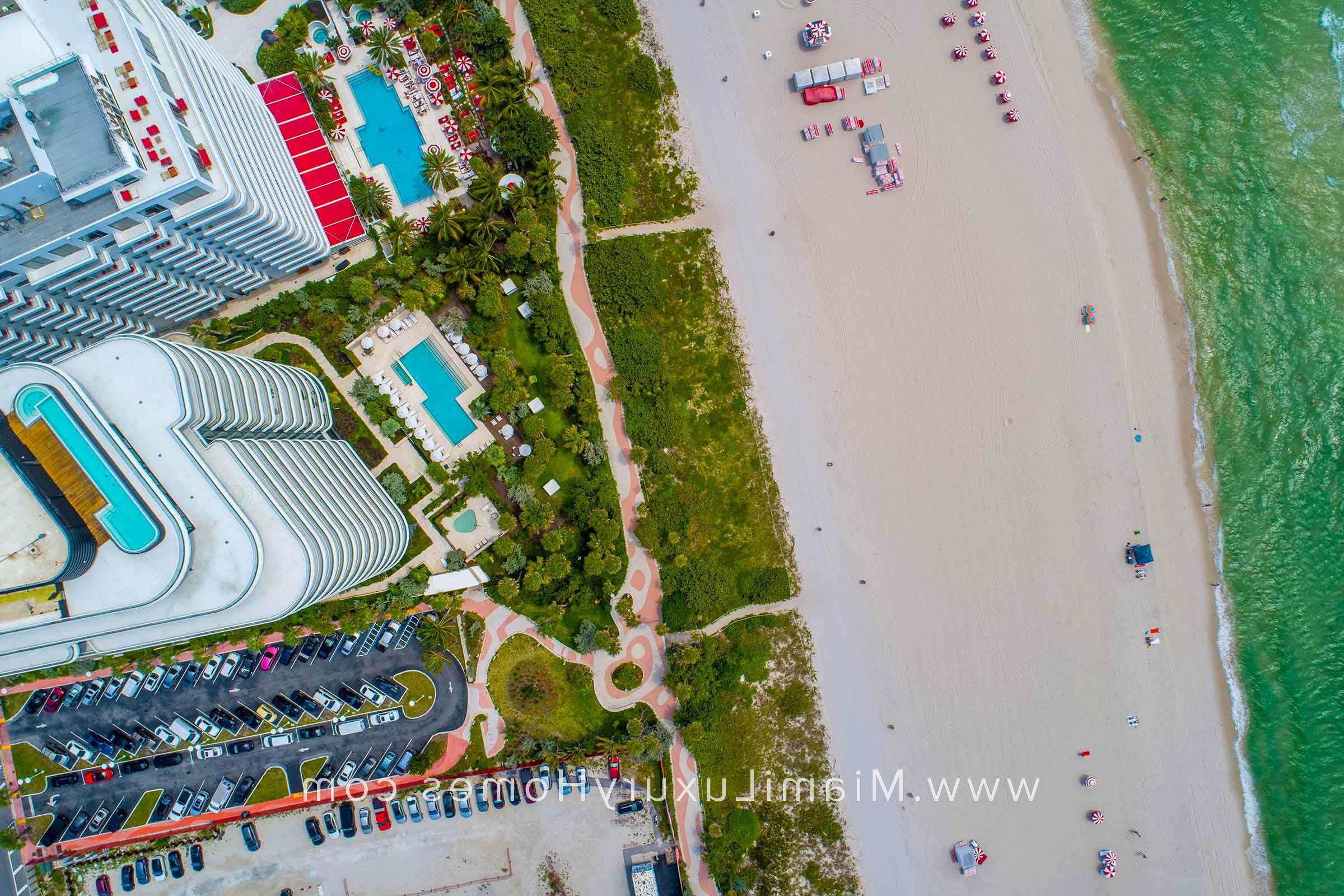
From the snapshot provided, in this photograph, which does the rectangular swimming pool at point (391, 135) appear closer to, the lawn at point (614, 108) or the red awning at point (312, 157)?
the red awning at point (312, 157)

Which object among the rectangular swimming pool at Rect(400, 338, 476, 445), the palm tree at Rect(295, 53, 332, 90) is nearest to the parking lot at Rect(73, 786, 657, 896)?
the rectangular swimming pool at Rect(400, 338, 476, 445)

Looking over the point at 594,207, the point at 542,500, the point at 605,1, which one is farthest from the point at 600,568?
the point at 605,1

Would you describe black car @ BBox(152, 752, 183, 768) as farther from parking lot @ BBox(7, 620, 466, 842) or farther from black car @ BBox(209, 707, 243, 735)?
black car @ BBox(209, 707, 243, 735)

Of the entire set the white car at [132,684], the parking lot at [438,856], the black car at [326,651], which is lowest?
the parking lot at [438,856]

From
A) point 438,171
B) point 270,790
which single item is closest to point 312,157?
point 438,171

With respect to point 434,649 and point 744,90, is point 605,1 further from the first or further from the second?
point 434,649

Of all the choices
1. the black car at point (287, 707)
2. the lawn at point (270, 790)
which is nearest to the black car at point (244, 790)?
the lawn at point (270, 790)
